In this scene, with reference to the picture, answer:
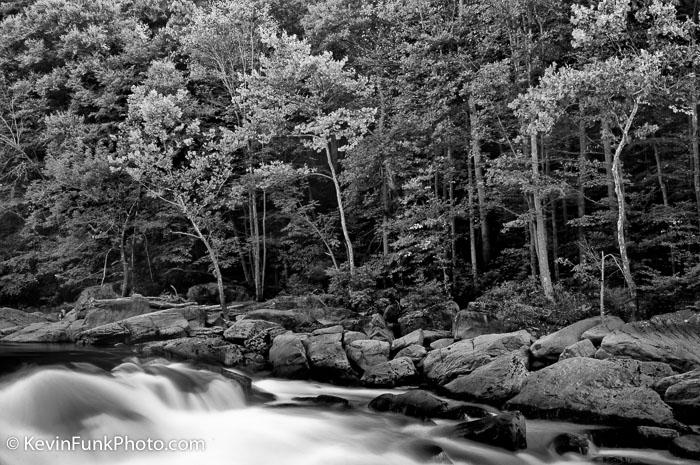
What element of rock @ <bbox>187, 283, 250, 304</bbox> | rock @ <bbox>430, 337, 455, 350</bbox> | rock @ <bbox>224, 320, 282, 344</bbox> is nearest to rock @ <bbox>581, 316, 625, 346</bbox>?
rock @ <bbox>430, 337, 455, 350</bbox>

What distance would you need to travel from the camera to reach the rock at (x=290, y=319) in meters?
13.6

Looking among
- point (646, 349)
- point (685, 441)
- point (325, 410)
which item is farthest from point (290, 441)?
point (646, 349)

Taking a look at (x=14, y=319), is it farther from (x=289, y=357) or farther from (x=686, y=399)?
(x=686, y=399)

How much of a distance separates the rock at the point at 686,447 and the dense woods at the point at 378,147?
4968 millimetres

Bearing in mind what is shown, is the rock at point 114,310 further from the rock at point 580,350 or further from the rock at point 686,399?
the rock at point 686,399

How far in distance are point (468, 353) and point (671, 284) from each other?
4753mm

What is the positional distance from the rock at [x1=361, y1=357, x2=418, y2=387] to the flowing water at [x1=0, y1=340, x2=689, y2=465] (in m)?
0.94

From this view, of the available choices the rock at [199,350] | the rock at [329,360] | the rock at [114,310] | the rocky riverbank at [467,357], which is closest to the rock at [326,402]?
the rocky riverbank at [467,357]

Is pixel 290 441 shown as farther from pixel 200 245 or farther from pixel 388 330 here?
pixel 200 245

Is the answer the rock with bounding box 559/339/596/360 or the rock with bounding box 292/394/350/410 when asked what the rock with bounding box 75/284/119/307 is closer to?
the rock with bounding box 292/394/350/410

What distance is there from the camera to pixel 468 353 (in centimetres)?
934

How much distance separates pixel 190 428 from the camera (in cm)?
712

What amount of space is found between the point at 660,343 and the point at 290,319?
9.00m

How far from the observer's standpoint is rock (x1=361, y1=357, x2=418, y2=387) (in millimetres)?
9586
